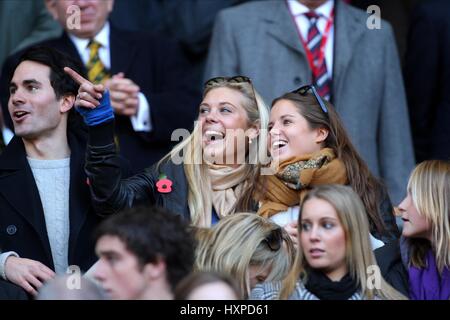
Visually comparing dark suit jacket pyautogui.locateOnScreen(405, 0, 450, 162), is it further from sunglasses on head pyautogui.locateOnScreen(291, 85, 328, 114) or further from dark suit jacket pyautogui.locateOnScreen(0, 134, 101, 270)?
dark suit jacket pyautogui.locateOnScreen(0, 134, 101, 270)

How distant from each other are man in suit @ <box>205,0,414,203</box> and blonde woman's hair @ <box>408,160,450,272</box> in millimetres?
1980

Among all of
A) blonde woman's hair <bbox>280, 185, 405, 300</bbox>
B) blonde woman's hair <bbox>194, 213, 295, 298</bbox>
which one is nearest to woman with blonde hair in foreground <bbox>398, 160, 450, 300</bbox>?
blonde woman's hair <bbox>280, 185, 405, 300</bbox>

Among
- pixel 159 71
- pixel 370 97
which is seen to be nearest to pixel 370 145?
pixel 370 97

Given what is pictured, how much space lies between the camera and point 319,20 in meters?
8.65

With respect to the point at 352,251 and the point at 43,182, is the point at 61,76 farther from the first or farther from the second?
the point at 352,251

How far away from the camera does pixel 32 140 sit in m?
7.11

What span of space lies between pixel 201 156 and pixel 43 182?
2.93 ft

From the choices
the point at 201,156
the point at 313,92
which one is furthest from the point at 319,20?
the point at 201,156

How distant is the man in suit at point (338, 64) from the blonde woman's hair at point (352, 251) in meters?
2.37

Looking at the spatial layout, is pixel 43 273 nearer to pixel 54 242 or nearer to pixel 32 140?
pixel 54 242

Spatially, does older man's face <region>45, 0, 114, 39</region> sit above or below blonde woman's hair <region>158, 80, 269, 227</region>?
above

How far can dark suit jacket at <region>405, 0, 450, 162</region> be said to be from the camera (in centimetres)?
880

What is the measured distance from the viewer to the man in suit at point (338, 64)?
848 cm

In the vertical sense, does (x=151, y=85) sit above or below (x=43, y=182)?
above
